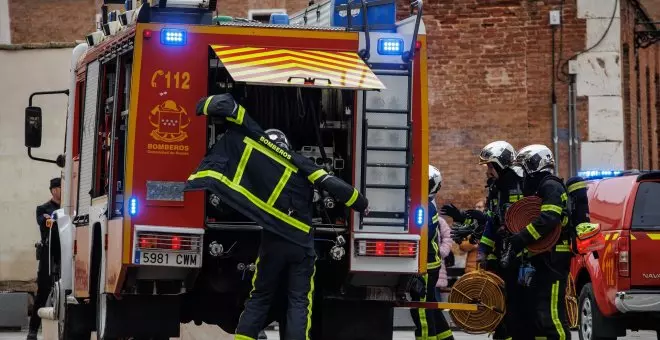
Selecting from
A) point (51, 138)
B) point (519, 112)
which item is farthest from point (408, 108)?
point (519, 112)

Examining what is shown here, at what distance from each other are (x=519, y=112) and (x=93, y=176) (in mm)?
13863

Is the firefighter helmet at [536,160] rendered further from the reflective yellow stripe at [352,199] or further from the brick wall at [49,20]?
the brick wall at [49,20]

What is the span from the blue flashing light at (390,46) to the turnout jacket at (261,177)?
1.10 m

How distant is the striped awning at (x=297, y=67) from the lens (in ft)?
36.3

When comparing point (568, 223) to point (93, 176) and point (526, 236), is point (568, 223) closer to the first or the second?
point (526, 236)

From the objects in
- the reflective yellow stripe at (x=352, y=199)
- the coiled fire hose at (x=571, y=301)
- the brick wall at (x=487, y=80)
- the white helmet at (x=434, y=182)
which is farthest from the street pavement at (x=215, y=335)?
the brick wall at (x=487, y=80)

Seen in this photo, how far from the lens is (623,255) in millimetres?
15328

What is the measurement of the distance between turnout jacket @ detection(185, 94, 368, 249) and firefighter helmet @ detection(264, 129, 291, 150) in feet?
0.24

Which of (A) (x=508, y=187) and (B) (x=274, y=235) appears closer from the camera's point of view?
(B) (x=274, y=235)

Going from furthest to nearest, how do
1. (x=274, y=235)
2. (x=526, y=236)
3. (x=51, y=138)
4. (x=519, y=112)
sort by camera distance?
(x=519, y=112)
(x=51, y=138)
(x=526, y=236)
(x=274, y=235)

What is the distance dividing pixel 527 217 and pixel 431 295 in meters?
1.40

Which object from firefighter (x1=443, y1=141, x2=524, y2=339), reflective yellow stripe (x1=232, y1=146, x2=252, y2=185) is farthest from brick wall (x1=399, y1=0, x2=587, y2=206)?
reflective yellow stripe (x1=232, y1=146, x2=252, y2=185)

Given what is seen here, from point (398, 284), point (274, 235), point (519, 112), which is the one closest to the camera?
point (274, 235)

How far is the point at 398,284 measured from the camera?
1203 centimetres
